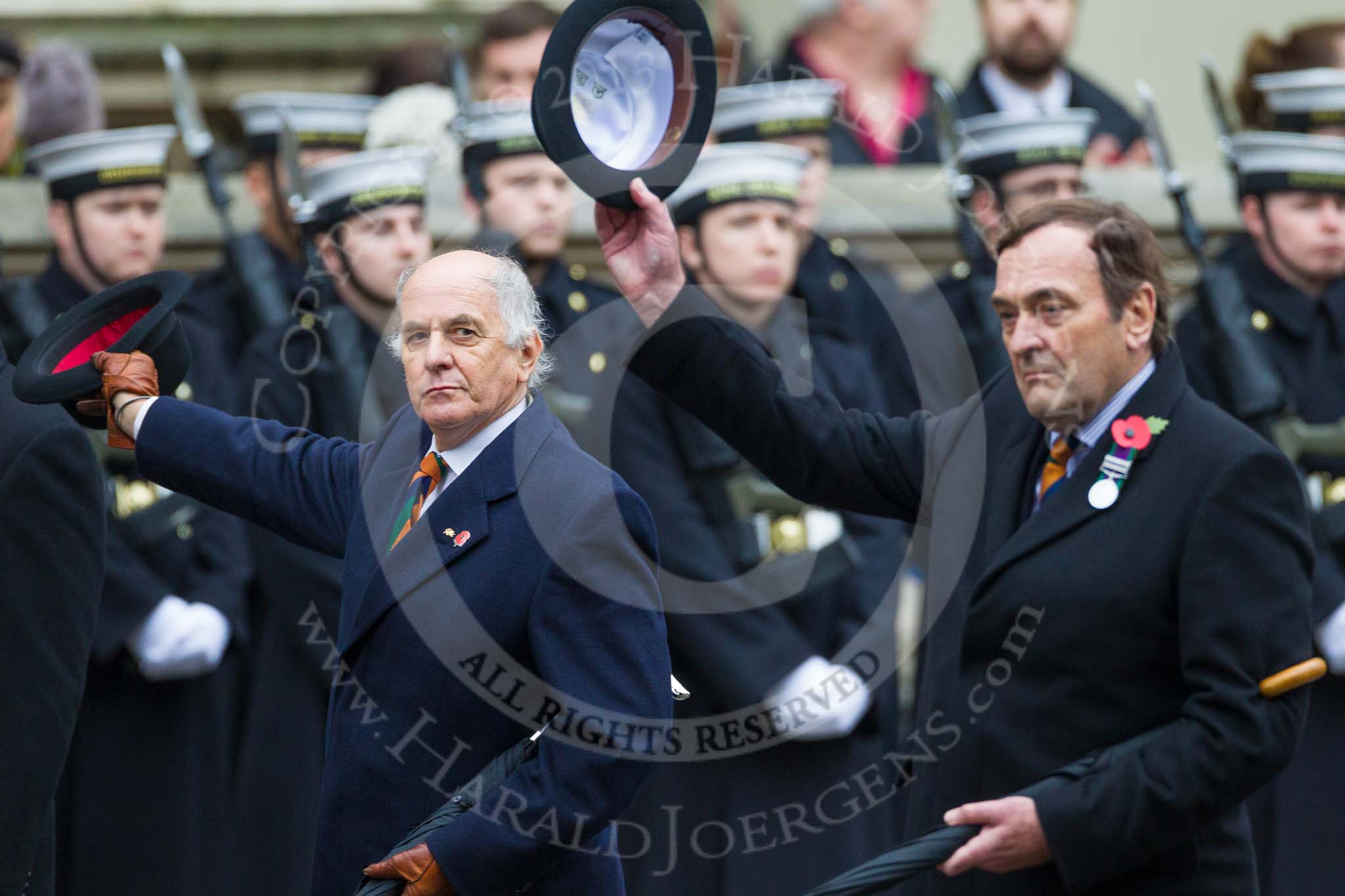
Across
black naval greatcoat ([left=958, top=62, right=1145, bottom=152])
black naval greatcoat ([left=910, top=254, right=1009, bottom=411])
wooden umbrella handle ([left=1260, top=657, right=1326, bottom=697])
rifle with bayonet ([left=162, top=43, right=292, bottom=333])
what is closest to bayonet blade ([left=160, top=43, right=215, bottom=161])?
rifle with bayonet ([left=162, top=43, right=292, bottom=333])

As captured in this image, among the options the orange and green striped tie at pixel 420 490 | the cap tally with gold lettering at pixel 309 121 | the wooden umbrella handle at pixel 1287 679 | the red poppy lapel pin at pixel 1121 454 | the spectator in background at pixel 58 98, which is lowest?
the wooden umbrella handle at pixel 1287 679

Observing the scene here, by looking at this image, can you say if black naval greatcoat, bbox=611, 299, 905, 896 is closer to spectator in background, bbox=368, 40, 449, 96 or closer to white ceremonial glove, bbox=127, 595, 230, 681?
white ceremonial glove, bbox=127, 595, 230, 681

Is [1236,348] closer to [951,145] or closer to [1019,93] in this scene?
[951,145]

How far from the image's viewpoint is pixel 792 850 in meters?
5.61

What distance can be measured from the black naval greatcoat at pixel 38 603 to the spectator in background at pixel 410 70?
3.85 metres

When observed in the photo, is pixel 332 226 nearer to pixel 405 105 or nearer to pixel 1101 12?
pixel 405 105

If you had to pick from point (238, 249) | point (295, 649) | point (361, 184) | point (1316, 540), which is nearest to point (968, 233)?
point (1316, 540)

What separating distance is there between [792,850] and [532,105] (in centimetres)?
261

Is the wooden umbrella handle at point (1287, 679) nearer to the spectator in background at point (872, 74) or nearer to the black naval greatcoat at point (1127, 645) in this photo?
the black naval greatcoat at point (1127, 645)

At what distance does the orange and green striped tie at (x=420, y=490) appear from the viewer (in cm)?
366

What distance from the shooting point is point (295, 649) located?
5.79 metres

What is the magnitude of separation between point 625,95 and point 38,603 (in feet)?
4.37

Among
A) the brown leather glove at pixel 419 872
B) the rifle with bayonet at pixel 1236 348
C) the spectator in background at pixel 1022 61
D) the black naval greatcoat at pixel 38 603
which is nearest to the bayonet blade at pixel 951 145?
the spectator in background at pixel 1022 61

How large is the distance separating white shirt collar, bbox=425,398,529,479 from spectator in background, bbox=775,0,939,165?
12.8 feet
